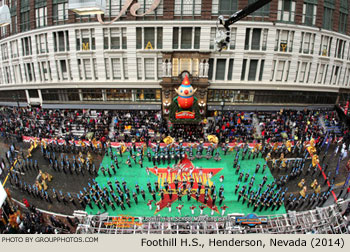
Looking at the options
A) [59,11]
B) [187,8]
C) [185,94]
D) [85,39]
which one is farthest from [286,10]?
[59,11]

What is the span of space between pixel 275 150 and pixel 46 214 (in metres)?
22.3

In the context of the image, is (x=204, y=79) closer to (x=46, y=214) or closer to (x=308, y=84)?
(x=308, y=84)

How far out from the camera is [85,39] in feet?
95.2

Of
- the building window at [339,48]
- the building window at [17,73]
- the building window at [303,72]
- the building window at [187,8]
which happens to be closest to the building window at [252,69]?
the building window at [303,72]

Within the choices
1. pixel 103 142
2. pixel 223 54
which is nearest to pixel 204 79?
pixel 223 54

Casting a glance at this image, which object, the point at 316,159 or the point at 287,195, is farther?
the point at 316,159

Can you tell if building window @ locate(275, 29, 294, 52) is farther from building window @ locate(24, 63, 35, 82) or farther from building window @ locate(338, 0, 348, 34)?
building window @ locate(24, 63, 35, 82)

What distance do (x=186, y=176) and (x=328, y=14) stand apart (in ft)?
93.8

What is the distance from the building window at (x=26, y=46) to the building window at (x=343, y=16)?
43.2m

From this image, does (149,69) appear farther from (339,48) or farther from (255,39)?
(339,48)

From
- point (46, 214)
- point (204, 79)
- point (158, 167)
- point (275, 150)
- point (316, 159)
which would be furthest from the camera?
point (204, 79)

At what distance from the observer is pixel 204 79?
2798 cm

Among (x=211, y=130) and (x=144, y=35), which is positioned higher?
(x=144, y=35)

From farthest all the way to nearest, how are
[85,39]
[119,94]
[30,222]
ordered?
1. [119,94]
2. [85,39]
3. [30,222]
